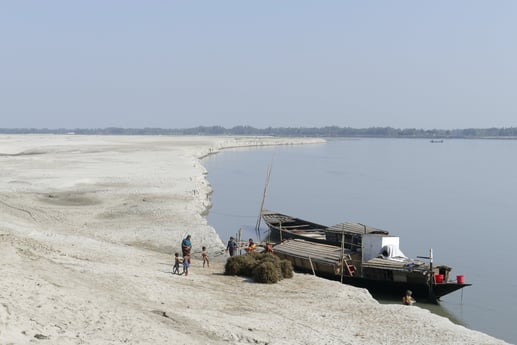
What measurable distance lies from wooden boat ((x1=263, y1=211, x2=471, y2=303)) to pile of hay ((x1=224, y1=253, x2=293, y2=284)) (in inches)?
126

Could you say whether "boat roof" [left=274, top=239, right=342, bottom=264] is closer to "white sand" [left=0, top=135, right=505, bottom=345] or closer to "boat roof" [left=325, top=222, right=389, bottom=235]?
"boat roof" [left=325, top=222, right=389, bottom=235]

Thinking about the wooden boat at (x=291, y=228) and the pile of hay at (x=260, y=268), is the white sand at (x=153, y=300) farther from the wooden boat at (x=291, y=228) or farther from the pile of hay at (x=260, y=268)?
the wooden boat at (x=291, y=228)

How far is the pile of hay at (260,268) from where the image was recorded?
21.8m

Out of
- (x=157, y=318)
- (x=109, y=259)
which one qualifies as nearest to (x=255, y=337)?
(x=157, y=318)

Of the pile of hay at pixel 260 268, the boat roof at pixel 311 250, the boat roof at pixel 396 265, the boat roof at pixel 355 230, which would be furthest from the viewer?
the boat roof at pixel 355 230

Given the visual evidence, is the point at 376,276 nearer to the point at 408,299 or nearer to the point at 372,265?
the point at 372,265

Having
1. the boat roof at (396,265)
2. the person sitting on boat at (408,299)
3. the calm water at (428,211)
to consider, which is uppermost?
the boat roof at (396,265)

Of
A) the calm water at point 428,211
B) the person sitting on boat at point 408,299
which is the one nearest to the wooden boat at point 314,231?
the calm water at point 428,211

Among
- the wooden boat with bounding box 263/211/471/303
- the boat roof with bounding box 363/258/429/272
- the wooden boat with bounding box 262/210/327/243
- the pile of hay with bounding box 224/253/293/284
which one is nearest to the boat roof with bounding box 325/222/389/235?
the wooden boat with bounding box 263/211/471/303

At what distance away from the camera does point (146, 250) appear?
2752 centimetres

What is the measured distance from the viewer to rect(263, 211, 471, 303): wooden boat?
78.9 feet

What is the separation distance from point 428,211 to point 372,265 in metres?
29.2

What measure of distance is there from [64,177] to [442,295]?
38202mm

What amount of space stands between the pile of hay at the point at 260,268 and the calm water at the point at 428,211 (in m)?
6.16
